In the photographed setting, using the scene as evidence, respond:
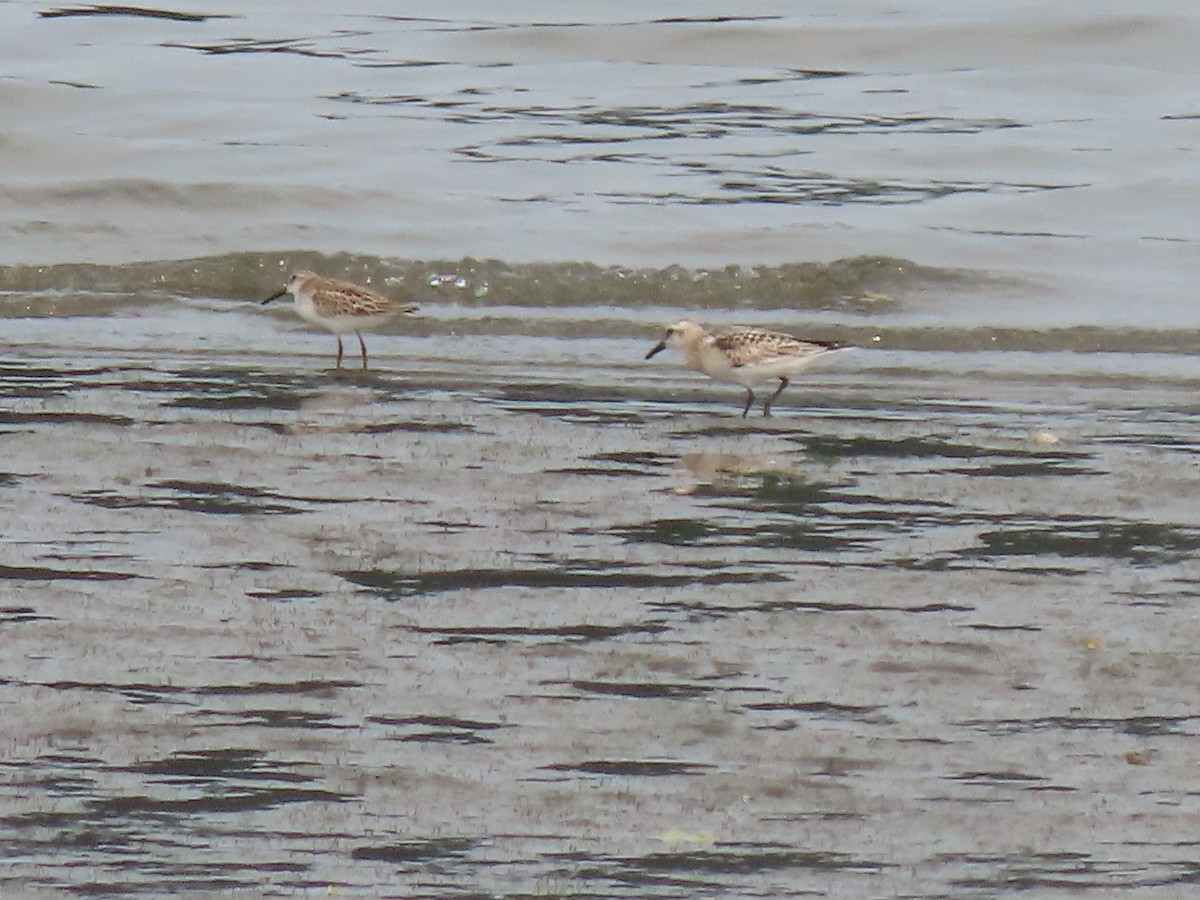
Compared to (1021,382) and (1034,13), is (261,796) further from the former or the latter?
(1034,13)

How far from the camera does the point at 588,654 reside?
6.79 meters

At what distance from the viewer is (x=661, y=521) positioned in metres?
8.55

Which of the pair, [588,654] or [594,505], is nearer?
[588,654]

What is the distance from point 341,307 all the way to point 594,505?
4.62 meters

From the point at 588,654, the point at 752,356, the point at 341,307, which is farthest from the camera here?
the point at 341,307

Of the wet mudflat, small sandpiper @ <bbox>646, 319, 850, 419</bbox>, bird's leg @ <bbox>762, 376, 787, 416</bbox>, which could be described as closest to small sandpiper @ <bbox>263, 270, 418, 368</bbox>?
small sandpiper @ <bbox>646, 319, 850, 419</bbox>

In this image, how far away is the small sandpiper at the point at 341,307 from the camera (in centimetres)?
1302

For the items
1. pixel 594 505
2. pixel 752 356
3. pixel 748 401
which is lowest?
pixel 748 401

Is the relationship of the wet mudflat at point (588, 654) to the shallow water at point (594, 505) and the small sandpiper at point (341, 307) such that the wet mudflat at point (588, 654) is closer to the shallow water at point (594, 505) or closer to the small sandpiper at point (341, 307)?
the shallow water at point (594, 505)

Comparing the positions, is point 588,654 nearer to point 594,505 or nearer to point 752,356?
point 594,505

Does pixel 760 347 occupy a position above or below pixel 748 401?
above

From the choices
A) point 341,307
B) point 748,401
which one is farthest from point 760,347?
point 341,307

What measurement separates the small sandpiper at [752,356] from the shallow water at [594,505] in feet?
0.77

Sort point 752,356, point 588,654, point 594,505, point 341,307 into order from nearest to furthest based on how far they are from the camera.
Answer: point 588,654
point 594,505
point 752,356
point 341,307
